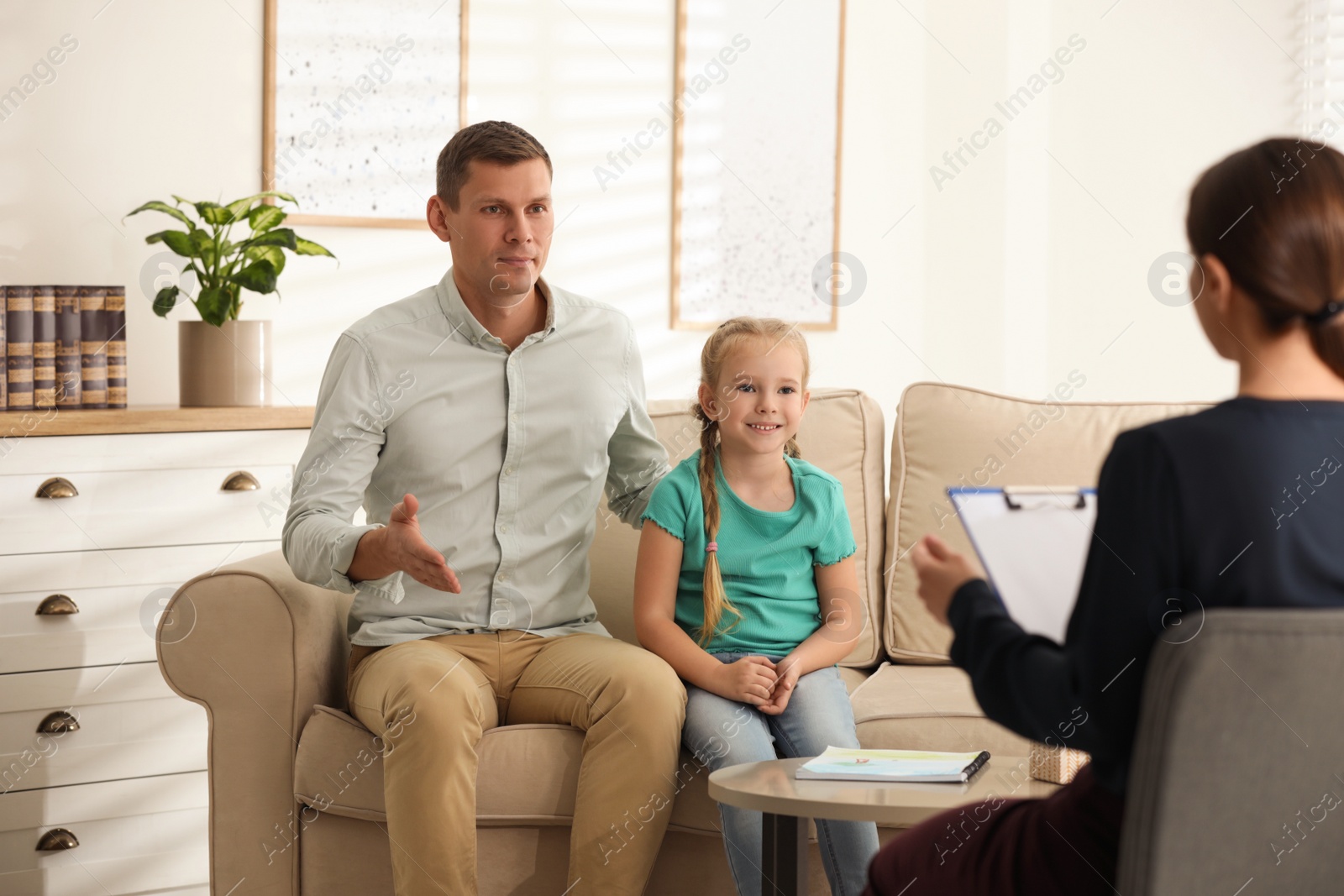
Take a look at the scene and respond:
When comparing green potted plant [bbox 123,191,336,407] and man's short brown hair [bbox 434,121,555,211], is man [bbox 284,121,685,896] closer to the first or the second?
man's short brown hair [bbox 434,121,555,211]

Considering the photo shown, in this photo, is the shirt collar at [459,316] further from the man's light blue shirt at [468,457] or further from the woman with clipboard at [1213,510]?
the woman with clipboard at [1213,510]

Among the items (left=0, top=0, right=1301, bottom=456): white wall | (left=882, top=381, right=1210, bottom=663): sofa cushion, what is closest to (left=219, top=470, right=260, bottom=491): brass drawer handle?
(left=0, top=0, right=1301, bottom=456): white wall

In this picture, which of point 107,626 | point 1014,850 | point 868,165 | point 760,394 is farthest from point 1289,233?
point 868,165

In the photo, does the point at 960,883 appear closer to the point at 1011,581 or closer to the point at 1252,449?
the point at 1011,581

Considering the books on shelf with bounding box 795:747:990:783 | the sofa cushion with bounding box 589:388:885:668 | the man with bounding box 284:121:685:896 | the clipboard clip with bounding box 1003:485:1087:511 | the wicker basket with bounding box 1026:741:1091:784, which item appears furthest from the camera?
the sofa cushion with bounding box 589:388:885:668

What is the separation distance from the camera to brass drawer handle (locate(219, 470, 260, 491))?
241cm

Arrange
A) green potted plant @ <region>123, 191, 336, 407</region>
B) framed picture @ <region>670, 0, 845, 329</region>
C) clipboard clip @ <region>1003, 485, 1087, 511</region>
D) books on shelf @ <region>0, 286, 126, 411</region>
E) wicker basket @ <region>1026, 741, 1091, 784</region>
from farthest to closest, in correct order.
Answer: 1. framed picture @ <region>670, 0, 845, 329</region>
2. green potted plant @ <region>123, 191, 336, 407</region>
3. books on shelf @ <region>0, 286, 126, 411</region>
4. wicker basket @ <region>1026, 741, 1091, 784</region>
5. clipboard clip @ <region>1003, 485, 1087, 511</region>

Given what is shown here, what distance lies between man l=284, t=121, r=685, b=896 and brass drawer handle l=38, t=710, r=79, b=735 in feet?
2.56

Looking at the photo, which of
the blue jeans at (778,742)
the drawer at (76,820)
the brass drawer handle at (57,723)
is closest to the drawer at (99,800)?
the drawer at (76,820)

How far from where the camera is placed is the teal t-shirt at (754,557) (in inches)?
71.8

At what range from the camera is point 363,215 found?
2.98m

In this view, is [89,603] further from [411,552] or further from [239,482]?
[411,552]

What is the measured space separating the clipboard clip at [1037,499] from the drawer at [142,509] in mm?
1814

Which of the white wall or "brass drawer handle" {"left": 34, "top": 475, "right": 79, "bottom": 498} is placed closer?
"brass drawer handle" {"left": 34, "top": 475, "right": 79, "bottom": 498}
